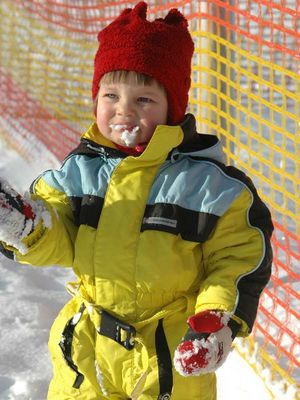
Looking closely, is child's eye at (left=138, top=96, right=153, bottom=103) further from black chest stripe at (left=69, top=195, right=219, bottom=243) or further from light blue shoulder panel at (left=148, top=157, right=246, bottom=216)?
black chest stripe at (left=69, top=195, right=219, bottom=243)

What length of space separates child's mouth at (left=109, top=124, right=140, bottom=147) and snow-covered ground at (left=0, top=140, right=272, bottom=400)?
4.66 ft

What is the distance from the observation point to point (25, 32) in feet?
26.6

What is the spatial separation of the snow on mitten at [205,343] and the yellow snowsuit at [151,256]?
1.8 inches

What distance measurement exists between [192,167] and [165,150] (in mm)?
110

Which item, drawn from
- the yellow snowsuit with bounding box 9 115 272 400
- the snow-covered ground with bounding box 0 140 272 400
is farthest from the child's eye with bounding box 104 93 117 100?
the snow-covered ground with bounding box 0 140 272 400

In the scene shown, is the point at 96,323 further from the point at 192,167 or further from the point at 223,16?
the point at 223,16

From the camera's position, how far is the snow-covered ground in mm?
3473

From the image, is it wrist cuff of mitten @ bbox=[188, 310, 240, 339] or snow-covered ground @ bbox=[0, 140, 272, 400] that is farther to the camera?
snow-covered ground @ bbox=[0, 140, 272, 400]

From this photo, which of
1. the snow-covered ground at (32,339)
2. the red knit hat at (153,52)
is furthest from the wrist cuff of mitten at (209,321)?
the snow-covered ground at (32,339)

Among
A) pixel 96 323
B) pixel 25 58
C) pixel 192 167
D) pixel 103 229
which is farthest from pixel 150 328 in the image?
pixel 25 58

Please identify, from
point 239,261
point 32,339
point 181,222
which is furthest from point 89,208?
point 32,339

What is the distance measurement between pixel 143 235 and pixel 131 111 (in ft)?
1.29

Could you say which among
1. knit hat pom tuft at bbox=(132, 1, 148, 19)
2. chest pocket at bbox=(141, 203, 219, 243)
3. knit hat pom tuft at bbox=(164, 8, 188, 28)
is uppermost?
knit hat pom tuft at bbox=(132, 1, 148, 19)

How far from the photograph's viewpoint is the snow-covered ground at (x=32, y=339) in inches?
137
